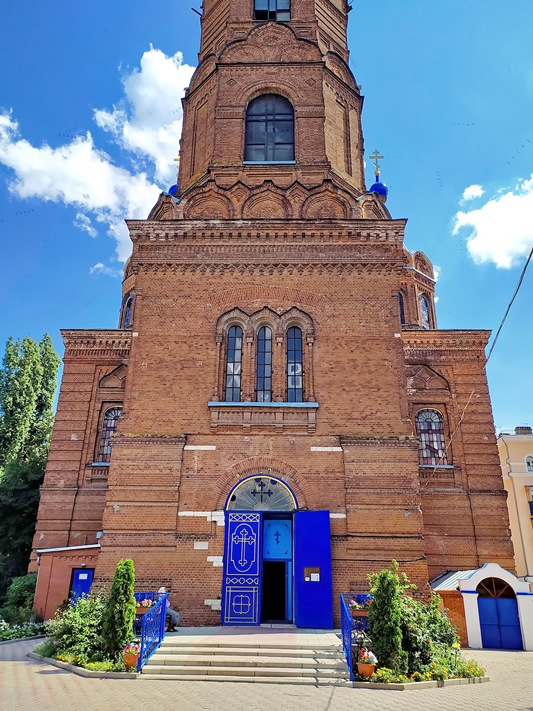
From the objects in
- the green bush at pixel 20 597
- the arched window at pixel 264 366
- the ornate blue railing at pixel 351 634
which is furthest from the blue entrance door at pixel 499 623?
the green bush at pixel 20 597

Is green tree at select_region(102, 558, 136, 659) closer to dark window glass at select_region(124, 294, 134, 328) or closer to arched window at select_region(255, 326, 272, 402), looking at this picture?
arched window at select_region(255, 326, 272, 402)

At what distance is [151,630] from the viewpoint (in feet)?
32.2

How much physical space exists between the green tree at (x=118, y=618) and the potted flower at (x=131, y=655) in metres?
0.23

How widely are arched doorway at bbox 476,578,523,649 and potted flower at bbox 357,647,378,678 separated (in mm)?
5330

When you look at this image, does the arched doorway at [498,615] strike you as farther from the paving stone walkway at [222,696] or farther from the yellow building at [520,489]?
the yellow building at [520,489]

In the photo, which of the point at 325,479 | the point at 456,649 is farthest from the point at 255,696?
the point at 325,479

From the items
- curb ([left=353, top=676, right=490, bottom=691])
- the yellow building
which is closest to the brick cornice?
curb ([left=353, top=676, right=490, bottom=691])

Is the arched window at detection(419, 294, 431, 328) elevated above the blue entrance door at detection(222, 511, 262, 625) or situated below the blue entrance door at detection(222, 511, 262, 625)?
above

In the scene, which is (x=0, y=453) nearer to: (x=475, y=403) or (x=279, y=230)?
(x=279, y=230)

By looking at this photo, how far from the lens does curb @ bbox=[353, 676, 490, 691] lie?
855cm

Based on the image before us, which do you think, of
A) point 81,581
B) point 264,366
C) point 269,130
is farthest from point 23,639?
point 269,130

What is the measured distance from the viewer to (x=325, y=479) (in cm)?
1325

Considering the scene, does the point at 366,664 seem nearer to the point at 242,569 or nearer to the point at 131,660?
the point at 131,660

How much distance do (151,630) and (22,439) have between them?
17.3 metres
